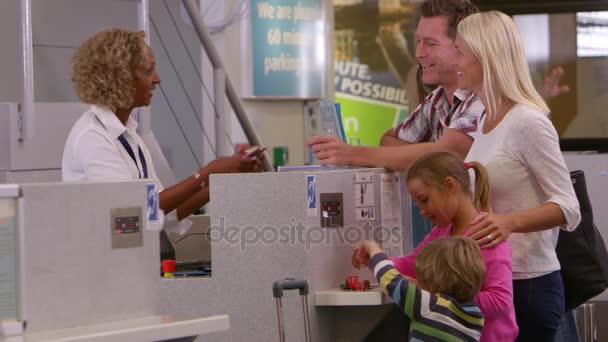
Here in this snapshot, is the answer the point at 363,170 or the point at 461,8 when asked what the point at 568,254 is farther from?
the point at 461,8

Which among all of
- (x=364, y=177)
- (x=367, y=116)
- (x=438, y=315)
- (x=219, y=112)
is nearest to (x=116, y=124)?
(x=364, y=177)

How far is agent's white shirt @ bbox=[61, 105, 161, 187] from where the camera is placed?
343cm

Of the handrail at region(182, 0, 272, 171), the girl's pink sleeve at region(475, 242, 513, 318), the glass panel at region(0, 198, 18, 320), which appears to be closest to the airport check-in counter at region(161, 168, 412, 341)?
the girl's pink sleeve at region(475, 242, 513, 318)

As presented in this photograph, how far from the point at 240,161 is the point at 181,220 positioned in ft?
1.06

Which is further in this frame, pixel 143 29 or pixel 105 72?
pixel 143 29

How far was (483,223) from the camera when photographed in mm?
2859

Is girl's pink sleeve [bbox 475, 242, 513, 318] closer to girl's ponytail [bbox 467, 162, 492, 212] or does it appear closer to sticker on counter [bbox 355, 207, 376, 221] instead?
girl's ponytail [bbox 467, 162, 492, 212]

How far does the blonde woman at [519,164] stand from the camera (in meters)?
2.86

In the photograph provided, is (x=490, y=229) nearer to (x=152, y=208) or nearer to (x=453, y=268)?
(x=453, y=268)

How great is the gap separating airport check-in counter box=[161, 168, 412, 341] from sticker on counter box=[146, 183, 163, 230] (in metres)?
0.57

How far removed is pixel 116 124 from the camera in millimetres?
3590

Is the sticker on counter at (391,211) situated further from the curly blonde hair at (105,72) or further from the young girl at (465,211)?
the curly blonde hair at (105,72)

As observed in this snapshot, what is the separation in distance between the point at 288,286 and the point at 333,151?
0.55 meters

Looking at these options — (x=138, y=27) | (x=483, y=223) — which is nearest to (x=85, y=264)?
(x=483, y=223)
